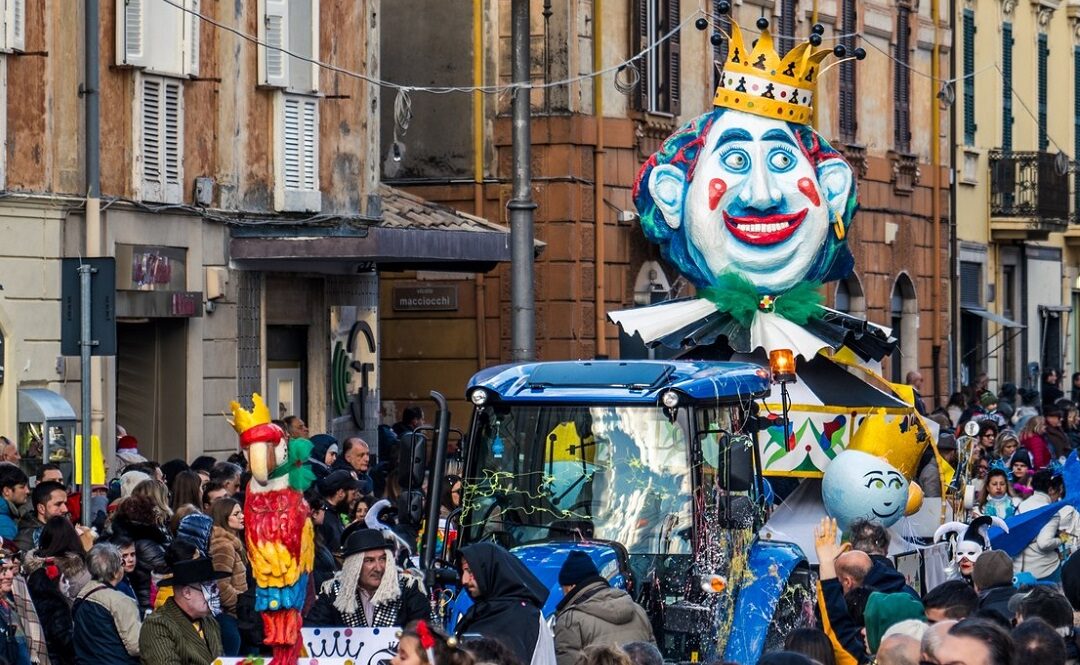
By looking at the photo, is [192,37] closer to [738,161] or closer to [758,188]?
[738,161]

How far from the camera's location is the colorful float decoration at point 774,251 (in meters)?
18.2

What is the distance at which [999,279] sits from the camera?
42.2 m

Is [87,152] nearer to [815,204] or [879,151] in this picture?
[815,204]

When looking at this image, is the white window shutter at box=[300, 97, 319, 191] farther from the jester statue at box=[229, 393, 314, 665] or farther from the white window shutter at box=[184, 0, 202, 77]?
the jester statue at box=[229, 393, 314, 665]

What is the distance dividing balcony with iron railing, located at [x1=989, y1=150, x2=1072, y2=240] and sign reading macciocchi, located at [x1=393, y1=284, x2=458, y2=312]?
1531 cm

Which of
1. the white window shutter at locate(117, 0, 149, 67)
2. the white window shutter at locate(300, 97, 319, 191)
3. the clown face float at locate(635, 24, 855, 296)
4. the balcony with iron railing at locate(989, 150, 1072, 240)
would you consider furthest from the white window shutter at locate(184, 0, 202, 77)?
the balcony with iron railing at locate(989, 150, 1072, 240)

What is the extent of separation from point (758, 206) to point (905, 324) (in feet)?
64.1

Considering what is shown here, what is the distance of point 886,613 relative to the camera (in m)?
11.2

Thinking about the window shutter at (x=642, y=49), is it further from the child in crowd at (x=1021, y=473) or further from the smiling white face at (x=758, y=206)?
the smiling white face at (x=758, y=206)

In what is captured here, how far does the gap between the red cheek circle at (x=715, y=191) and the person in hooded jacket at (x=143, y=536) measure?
5.81 m

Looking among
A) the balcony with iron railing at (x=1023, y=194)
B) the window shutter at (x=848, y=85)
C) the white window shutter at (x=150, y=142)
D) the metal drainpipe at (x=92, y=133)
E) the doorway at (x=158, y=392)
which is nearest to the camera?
the metal drainpipe at (x=92, y=133)

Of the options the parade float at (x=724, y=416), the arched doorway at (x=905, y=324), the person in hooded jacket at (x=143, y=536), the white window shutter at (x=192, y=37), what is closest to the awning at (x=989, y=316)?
the arched doorway at (x=905, y=324)

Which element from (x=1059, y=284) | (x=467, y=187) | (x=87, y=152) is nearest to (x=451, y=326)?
(x=467, y=187)

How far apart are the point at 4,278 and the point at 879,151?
64.8ft
